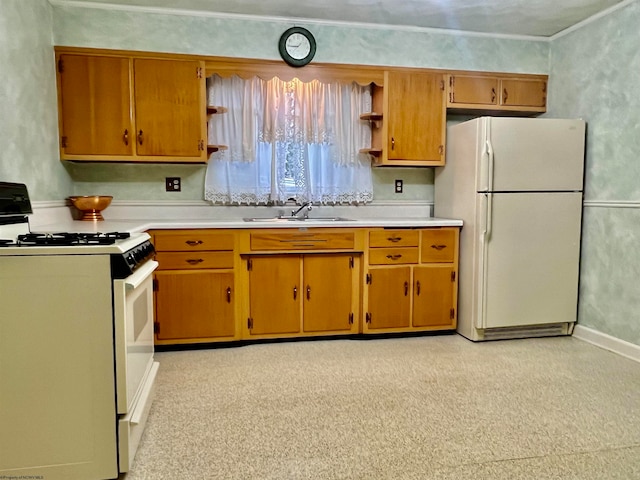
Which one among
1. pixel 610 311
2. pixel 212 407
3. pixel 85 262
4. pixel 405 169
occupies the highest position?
pixel 405 169

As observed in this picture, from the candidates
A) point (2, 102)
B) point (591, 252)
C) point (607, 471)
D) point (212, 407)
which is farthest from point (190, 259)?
point (591, 252)

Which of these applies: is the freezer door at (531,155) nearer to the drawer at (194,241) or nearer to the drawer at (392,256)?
the drawer at (392,256)

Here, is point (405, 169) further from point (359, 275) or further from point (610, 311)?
point (610, 311)

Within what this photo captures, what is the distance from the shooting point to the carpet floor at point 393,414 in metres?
1.85

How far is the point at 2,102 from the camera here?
2340mm

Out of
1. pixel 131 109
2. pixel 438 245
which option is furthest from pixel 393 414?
pixel 131 109

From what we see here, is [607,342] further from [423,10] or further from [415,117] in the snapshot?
[423,10]

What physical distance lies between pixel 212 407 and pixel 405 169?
8.37 feet

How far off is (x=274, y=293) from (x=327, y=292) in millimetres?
389

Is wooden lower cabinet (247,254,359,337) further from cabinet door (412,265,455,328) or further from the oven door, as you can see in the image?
the oven door

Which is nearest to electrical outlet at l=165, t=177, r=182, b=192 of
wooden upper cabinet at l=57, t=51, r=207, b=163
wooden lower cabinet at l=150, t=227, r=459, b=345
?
wooden upper cabinet at l=57, t=51, r=207, b=163

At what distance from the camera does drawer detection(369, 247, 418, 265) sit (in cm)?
346

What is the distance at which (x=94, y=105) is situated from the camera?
Answer: 324 centimetres

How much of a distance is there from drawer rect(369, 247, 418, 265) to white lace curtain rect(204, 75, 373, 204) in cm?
62
